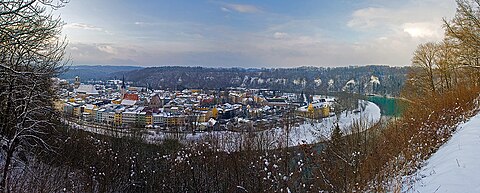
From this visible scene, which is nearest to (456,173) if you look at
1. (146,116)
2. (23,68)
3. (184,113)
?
(23,68)

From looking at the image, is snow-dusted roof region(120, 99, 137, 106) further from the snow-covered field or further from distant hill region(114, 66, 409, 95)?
distant hill region(114, 66, 409, 95)

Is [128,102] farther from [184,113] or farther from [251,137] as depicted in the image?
[251,137]

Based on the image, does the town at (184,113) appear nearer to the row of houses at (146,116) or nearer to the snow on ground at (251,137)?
the row of houses at (146,116)

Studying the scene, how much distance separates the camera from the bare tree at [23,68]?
699 centimetres

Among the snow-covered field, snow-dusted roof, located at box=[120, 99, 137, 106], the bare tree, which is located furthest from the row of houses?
the bare tree

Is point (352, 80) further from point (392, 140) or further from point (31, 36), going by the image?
point (31, 36)

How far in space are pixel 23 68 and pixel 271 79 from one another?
85.7 m

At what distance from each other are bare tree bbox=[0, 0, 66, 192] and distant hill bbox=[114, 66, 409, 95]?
61.9 metres

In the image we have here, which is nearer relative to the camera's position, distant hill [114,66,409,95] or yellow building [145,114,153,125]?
yellow building [145,114,153,125]

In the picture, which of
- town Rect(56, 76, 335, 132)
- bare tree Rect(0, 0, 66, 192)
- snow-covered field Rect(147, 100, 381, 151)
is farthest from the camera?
town Rect(56, 76, 335, 132)

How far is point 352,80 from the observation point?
81.8 m

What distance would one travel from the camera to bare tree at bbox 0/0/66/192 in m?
6.99

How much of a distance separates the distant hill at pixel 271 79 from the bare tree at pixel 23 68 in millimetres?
61877

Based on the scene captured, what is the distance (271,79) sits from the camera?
93438 millimetres
